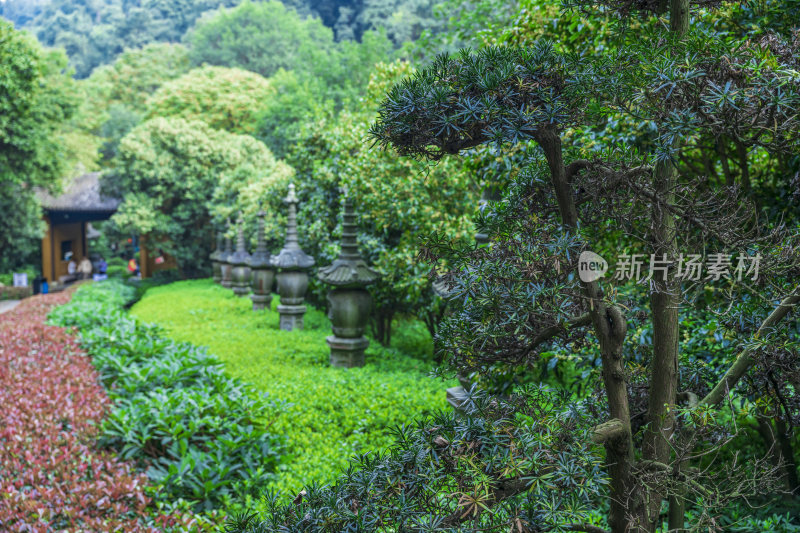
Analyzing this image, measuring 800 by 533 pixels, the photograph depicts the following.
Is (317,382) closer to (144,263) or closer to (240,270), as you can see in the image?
(240,270)

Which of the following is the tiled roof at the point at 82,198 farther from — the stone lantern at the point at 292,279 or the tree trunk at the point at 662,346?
the tree trunk at the point at 662,346

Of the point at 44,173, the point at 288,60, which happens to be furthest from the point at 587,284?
the point at 288,60

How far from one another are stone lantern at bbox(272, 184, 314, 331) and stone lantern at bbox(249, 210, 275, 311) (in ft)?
7.09

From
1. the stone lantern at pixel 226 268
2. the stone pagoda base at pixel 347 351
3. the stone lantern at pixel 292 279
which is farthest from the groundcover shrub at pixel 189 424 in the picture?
the stone lantern at pixel 226 268

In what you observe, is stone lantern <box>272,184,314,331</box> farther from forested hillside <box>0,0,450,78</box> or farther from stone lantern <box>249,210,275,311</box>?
forested hillside <box>0,0,450,78</box>

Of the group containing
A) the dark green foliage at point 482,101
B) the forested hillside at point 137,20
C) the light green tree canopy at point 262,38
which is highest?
the forested hillside at point 137,20

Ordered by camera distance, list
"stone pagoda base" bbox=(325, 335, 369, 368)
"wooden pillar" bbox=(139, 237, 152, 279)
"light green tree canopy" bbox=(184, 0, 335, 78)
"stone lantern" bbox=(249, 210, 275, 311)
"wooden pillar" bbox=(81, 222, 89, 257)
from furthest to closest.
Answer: "light green tree canopy" bbox=(184, 0, 335, 78)
"wooden pillar" bbox=(81, 222, 89, 257)
"wooden pillar" bbox=(139, 237, 152, 279)
"stone lantern" bbox=(249, 210, 275, 311)
"stone pagoda base" bbox=(325, 335, 369, 368)

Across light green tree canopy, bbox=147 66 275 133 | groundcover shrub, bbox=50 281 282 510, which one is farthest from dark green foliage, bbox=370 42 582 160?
light green tree canopy, bbox=147 66 275 133

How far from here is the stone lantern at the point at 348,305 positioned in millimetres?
8102

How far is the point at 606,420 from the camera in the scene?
6.61 feet

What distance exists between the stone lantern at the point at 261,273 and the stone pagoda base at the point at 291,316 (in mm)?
2324

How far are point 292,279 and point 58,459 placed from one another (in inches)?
254

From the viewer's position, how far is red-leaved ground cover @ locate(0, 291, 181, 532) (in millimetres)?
3914

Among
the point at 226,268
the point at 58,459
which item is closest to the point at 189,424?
the point at 58,459
